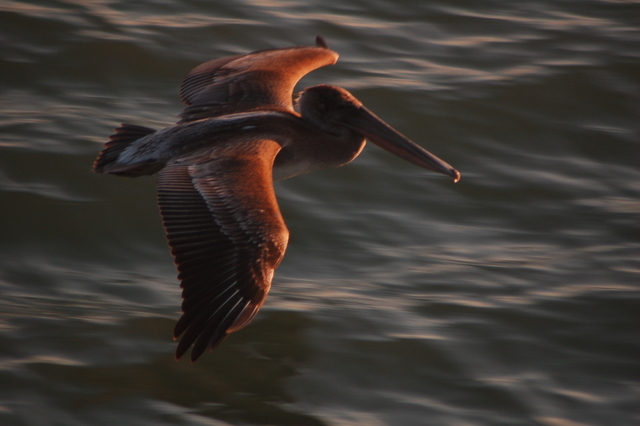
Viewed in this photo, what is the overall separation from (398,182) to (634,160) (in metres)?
1.81

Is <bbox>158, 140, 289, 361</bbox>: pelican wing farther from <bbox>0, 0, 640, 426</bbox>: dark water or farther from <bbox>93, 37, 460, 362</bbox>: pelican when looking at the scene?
<bbox>0, 0, 640, 426</bbox>: dark water

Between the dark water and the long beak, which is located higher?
the long beak

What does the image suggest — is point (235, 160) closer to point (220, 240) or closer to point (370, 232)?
point (220, 240)

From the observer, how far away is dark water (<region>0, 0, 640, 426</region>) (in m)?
4.63

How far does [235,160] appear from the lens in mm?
4832

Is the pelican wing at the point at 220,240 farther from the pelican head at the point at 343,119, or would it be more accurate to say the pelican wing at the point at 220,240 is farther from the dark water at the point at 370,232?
the pelican head at the point at 343,119

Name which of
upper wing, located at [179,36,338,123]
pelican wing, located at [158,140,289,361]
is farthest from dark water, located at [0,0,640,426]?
upper wing, located at [179,36,338,123]

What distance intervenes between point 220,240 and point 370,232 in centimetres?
185

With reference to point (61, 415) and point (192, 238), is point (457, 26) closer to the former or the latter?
point (192, 238)

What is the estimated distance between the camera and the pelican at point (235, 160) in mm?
4168

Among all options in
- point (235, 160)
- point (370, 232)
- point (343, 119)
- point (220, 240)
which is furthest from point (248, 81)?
point (220, 240)

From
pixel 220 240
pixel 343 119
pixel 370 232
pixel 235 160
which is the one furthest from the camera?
pixel 370 232

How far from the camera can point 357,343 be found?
16.4 ft

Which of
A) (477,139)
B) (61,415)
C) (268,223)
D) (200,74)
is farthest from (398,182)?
(61,415)
